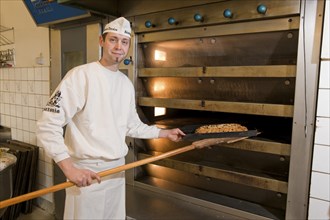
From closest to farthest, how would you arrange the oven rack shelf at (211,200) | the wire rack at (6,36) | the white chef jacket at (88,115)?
the white chef jacket at (88,115)
the oven rack shelf at (211,200)
the wire rack at (6,36)

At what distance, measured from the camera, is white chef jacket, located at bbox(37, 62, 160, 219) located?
49.8 inches

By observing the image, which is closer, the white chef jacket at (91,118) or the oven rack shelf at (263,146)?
the white chef jacket at (91,118)

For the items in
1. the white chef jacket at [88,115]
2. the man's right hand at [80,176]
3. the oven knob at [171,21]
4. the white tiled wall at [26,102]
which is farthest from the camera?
the white tiled wall at [26,102]

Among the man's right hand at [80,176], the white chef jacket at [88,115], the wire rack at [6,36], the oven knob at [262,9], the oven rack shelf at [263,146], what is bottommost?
the man's right hand at [80,176]

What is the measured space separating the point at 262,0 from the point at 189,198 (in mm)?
1250

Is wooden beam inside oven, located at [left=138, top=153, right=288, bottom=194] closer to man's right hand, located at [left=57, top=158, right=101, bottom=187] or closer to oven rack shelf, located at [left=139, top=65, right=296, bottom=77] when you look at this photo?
oven rack shelf, located at [left=139, top=65, right=296, bottom=77]

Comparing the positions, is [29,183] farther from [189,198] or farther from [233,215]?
[233,215]

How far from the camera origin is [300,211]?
135 cm

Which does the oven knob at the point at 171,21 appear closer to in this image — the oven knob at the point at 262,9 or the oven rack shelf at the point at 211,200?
the oven knob at the point at 262,9

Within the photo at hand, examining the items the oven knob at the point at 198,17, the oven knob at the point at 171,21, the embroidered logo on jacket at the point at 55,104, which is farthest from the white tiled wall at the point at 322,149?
the embroidered logo on jacket at the point at 55,104

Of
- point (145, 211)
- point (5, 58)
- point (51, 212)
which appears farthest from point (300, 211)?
point (5, 58)

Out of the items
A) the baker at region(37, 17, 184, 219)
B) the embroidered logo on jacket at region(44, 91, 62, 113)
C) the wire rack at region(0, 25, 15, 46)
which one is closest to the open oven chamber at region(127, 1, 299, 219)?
the baker at region(37, 17, 184, 219)

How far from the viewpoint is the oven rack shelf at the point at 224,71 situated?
4.45 feet

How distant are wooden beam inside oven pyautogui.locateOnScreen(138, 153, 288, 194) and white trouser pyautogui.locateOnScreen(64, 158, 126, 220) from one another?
1.51ft
